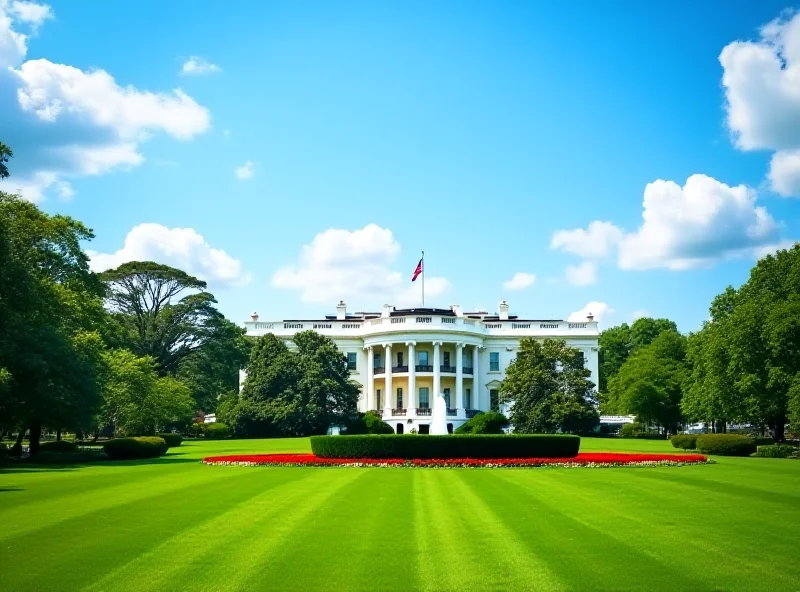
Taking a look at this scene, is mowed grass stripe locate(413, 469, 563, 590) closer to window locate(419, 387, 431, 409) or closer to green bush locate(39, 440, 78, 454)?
green bush locate(39, 440, 78, 454)

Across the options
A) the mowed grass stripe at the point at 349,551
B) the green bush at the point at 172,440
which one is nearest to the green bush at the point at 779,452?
the mowed grass stripe at the point at 349,551

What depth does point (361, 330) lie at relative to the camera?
79.1 metres

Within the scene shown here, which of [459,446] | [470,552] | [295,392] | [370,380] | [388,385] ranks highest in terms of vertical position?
[370,380]

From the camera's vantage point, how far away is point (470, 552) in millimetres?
11547

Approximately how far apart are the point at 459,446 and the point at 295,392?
32.5 metres

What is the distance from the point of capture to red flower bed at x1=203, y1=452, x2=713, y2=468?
29.7 meters

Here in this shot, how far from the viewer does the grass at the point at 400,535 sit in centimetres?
1002

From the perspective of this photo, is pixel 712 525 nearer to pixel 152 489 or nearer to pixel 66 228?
pixel 152 489

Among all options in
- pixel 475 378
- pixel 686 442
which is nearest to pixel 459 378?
pixel 475 378

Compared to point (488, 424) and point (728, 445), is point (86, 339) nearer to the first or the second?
point (488, 424)

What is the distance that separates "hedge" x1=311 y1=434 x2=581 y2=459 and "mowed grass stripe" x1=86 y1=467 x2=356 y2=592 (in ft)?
42.8

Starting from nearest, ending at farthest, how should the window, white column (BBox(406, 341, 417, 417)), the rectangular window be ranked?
white column (BBox(406, 341, 417, 417)), the window, the rectangular window

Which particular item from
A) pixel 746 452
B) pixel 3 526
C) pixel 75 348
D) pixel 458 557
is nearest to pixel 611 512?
pixel 458 557

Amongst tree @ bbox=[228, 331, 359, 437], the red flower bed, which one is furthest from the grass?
tree @ bbox=[228, 331, 359, 437]
